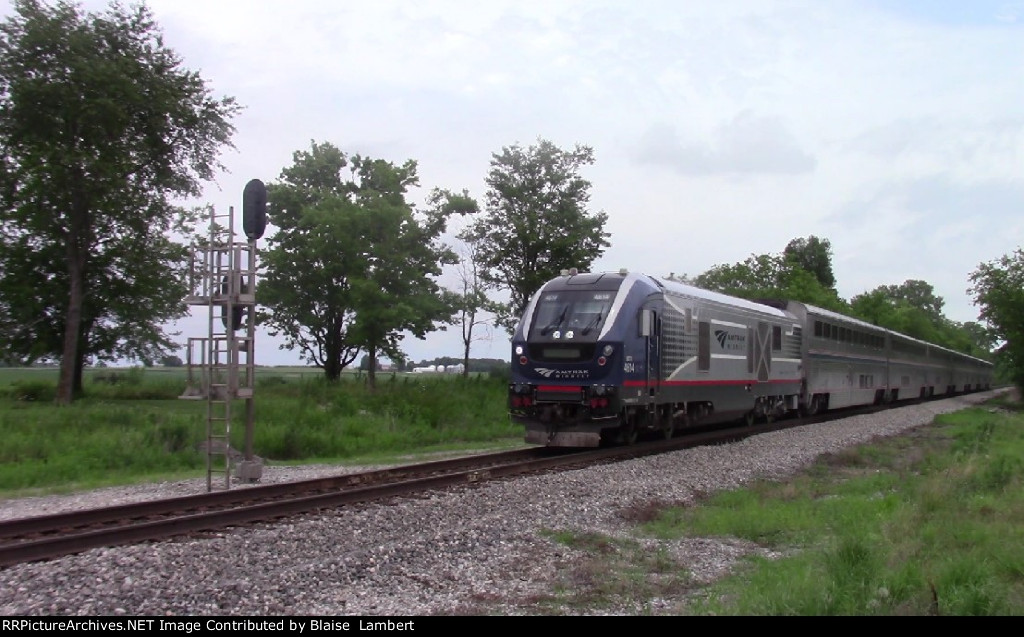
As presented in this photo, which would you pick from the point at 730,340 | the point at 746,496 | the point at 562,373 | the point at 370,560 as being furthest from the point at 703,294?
the point at 370,560

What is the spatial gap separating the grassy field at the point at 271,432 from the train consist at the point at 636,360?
395cm

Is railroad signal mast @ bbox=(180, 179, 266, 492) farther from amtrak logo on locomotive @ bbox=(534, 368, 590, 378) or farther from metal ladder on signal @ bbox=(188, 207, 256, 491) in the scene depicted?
amtrak logo on locomotive @ bbox=(534, 368, 590, 378)

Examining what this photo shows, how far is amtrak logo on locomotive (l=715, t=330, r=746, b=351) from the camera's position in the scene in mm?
20673

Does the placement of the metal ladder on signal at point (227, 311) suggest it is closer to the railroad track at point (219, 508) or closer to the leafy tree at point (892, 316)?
the railroad track at point (219, 508)

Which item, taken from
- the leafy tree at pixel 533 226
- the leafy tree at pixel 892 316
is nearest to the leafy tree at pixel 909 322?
the leafy tree at pixel 892 316

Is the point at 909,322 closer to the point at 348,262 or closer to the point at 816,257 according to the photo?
the point at 816,257

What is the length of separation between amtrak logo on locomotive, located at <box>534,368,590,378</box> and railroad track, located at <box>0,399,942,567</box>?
1471 mm

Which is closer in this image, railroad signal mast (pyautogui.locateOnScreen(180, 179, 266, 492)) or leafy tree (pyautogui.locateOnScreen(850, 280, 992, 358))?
railroad signal mast (pyautogui.locateOnScreen(180, 179, 266, 492))

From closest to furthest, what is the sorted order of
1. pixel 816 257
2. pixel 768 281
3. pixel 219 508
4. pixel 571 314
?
pixel 219 508, pixel 571 314, pixel 768 281, pixel 816 257

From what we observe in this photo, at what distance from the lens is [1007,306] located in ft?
157

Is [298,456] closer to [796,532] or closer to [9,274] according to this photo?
[796,532]

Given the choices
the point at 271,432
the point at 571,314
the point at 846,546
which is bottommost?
the point at 846,546

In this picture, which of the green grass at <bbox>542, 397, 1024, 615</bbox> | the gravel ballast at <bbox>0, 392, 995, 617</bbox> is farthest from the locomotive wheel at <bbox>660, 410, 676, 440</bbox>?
the gravel ballast at <bbox>0, 392, 995, 617</bbox>

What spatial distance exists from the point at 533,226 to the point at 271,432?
1994 centimetres
